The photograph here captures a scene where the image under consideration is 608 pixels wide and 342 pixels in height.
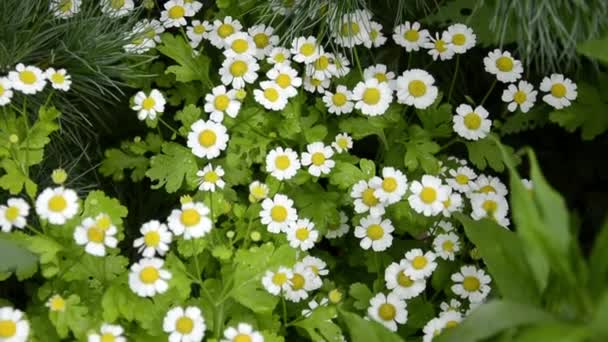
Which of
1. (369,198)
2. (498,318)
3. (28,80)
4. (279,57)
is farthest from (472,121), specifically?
(28,80)

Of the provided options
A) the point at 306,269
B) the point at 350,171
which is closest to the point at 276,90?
the point at 350,171

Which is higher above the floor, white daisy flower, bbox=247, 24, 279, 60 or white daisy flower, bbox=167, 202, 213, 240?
white daisy flower, bbox=247, 24, 279, 60

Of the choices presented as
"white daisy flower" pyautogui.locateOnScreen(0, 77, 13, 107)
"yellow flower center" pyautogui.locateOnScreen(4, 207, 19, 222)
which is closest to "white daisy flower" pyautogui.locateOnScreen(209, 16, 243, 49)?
"white daisy flower" pyautogui.locateOnScreen(0, 77, 13, 107)

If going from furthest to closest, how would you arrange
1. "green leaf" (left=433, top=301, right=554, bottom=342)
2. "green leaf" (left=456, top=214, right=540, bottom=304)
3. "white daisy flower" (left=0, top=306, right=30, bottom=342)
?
"white daisy flower" (left=0, top=306, right=30, bottom=342) < "green leaf" (left=456, top=214, right=540, bottom=304) < "green leaf" (left=433, top=301, right=554, bottom=342)

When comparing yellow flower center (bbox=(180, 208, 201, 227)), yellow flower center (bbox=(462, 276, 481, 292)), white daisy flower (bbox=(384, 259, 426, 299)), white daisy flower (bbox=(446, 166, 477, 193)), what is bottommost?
yellow flower center (bbox=(462, 276, 481, 292))

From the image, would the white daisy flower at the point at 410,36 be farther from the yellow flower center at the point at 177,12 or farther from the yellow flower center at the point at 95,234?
the yellow flower center at the point at 95,234

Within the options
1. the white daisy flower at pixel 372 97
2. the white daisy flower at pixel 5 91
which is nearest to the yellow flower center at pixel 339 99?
the white daisy flower at pixel 372 97

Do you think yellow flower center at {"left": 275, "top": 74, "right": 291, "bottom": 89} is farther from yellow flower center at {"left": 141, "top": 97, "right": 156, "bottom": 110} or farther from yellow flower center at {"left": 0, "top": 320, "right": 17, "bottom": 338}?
yellow flower center at {"left": 0, "top": 320, "right": 17, "bottom": 338}
